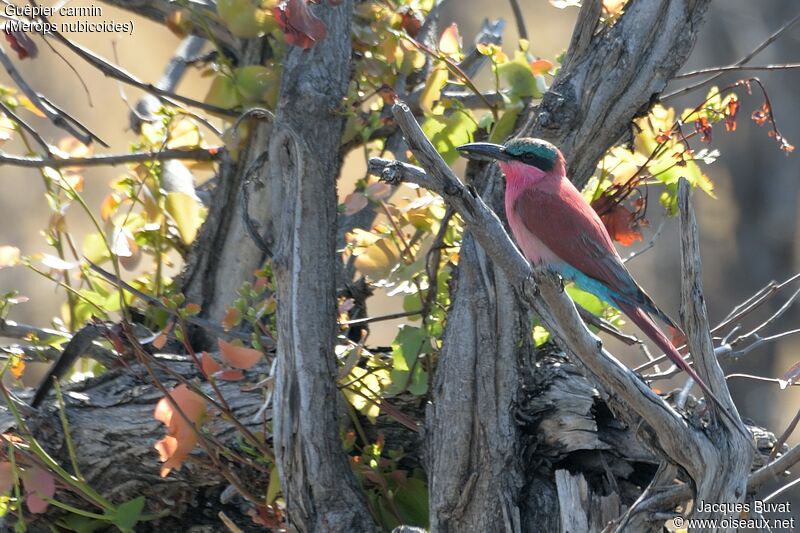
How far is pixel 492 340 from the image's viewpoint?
6.43ft

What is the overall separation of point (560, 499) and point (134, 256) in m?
1.28

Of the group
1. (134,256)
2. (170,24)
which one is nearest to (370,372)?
(134,256)

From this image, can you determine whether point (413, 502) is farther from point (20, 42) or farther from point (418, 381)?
point (20, 42)

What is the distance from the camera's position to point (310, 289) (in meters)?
2.03

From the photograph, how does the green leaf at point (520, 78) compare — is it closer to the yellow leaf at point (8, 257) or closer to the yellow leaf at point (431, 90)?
the yellow leaf at point (431, 90)

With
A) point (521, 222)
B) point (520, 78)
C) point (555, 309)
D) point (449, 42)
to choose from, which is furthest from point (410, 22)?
point (555, 309)

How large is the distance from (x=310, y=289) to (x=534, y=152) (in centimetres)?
56

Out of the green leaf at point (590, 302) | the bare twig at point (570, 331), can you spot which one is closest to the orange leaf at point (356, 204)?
the green leaf at point (590, 302)

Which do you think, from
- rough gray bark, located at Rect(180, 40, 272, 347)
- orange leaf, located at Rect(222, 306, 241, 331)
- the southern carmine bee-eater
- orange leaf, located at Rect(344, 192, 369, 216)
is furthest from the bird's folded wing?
rough gray bark, located at Rect(180, 40, 272, 347)

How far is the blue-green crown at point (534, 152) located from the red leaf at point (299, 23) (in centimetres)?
49

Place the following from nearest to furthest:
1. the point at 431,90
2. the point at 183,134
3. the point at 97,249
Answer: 1. the point at 431,90
2. the point at 97,249
3. the point at 183,134

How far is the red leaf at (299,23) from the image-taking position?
2.02m

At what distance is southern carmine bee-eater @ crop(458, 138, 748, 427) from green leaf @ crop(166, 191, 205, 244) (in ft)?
2.91

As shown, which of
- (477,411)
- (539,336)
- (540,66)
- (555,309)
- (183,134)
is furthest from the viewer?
(183,134)
